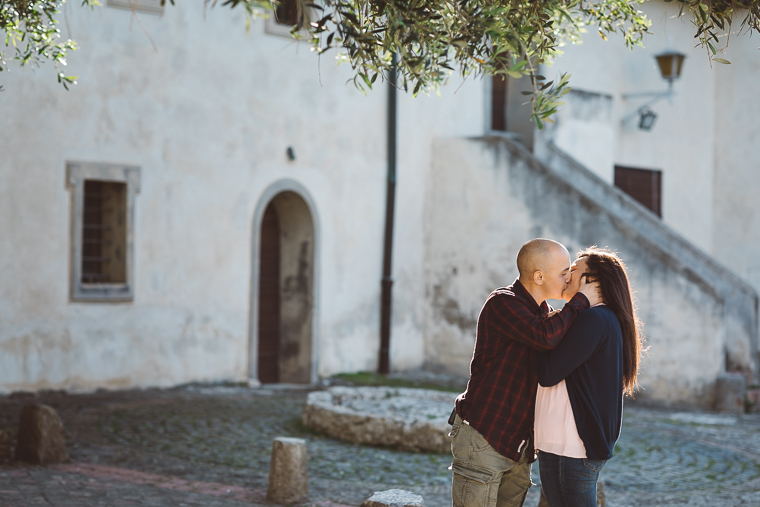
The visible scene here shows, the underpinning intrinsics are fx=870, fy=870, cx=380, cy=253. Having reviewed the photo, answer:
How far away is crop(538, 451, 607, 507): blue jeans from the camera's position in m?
3.57

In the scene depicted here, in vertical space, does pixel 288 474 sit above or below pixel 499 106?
below

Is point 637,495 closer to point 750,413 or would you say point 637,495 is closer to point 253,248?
point 750,413

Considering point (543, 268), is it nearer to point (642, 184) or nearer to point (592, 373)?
point (592, 373)

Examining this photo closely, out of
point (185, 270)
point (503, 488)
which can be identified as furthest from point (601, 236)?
point (503, 488)

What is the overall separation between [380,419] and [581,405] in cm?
473

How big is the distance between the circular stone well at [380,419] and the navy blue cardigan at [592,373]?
4334 mm

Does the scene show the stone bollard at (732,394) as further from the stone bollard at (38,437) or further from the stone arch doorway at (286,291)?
the stone bollard at (38,437)

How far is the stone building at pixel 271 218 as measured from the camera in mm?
10445

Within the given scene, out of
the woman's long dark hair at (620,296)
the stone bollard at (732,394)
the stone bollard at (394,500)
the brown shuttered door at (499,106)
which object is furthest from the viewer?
the brown shuttered door at (499,106)

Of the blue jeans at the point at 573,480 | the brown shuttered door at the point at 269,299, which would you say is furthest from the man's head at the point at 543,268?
the brown shuttered door at the point at 269,299

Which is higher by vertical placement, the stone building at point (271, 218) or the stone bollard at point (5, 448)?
the stone building at point (271, 218)

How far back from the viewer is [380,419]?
8.18 m

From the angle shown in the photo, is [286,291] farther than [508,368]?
Yes

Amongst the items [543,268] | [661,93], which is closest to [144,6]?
[543,268]
